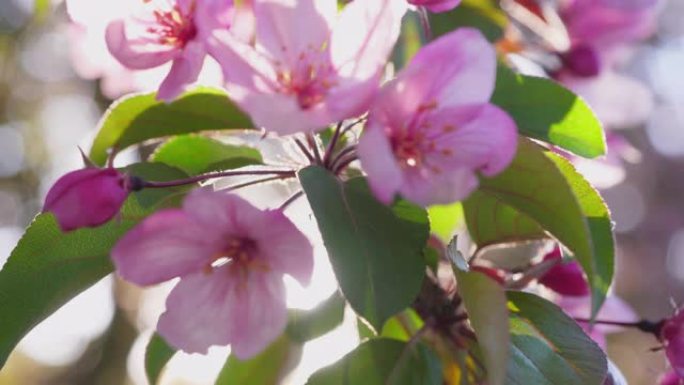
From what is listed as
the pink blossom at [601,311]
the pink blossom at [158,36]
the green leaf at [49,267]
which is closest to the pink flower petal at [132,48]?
the pink blossom at [158,36]

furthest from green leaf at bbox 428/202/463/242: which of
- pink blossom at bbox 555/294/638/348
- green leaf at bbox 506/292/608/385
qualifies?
green leaf at bbox 506/292/608/385

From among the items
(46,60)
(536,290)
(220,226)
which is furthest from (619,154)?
(46,60)

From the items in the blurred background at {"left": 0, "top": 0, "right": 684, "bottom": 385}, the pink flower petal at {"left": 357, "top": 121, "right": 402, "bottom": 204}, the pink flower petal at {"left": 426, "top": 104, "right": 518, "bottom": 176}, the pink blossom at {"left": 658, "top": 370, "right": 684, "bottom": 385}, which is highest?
the pink flower petal at {"left": 357, "top": 121, "right": 402, "bottom": 204}

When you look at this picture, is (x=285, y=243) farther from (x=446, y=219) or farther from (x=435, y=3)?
(x=446, y=219)

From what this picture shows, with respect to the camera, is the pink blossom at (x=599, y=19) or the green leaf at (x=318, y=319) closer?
the green leaf at (x=318, y=319)

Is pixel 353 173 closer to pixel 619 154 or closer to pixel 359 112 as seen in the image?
pixel 359 112

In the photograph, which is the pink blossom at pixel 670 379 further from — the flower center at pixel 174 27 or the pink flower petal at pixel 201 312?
the flower center at pixel 174 27

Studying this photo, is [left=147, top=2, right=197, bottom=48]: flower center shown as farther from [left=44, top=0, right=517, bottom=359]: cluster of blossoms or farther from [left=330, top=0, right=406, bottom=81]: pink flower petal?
[left=330, top=0, right=406, bottom=81]: pink flower petal

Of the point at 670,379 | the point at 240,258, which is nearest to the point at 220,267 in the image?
the point at 240,258
